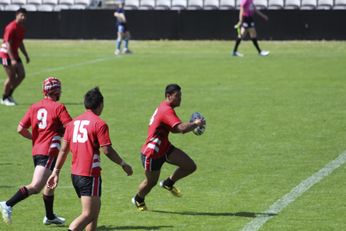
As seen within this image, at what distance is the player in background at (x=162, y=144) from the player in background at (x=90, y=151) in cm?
189

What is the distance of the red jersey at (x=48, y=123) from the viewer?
1113 centimetres

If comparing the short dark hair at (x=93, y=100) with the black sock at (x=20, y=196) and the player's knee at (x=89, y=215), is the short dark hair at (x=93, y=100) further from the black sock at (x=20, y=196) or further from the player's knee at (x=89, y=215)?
the black sock at (x=20, y=196)

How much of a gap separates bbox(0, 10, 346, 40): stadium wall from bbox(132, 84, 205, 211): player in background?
94.1 ft

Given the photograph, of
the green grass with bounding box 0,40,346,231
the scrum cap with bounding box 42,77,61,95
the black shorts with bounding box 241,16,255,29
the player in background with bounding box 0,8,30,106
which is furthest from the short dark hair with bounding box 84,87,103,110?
the black shorts with bounding box 241,16,255,29

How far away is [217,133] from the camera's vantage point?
18.6 m

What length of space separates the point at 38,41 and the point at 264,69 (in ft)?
52.5

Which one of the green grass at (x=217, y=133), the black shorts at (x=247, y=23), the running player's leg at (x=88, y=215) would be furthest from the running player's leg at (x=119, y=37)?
the running player's leg at (x=88, y=215)

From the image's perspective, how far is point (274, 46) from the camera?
128 feet

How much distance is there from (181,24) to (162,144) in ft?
100

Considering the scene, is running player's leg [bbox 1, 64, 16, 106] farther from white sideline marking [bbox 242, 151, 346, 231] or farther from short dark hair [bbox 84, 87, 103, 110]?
short dark hair [bbox 84, 87, 103, 110]

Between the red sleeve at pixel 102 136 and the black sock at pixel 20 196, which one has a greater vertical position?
the red sleeve at pixel 102 136

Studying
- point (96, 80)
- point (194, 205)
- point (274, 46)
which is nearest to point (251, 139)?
point (194, 205)

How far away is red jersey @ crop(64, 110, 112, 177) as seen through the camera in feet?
32.2

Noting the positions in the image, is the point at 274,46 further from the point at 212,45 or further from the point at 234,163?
the point at 234,163
